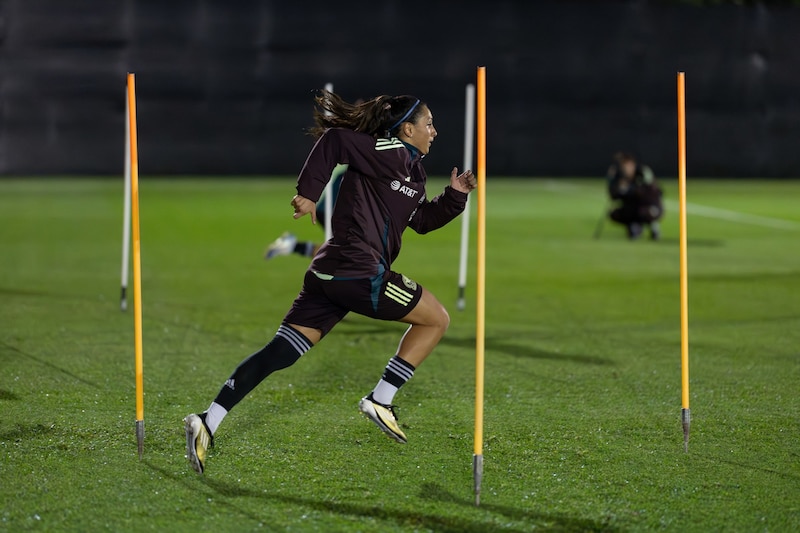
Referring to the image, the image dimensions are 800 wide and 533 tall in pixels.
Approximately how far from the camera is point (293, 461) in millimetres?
5227

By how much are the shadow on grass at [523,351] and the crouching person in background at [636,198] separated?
789 centimetres

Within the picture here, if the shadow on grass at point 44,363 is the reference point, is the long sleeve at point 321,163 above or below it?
above

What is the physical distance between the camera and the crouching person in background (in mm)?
15867

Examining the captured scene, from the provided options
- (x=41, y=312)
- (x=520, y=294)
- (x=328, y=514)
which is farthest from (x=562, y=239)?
(x=328, y=514)

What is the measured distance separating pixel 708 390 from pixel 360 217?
2775mm

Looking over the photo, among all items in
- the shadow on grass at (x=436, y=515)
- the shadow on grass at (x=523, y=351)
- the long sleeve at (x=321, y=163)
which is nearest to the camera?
the shadow on grass at (x=436, y=515)

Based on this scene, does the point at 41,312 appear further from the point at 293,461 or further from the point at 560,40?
the point at 560,40

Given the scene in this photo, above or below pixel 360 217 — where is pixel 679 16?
above

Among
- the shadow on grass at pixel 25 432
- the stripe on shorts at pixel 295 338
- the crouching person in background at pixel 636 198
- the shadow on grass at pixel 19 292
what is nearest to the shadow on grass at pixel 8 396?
the shadow on grass at pixel 25 432

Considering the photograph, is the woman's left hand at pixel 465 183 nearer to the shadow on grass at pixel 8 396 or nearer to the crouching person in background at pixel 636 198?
the shadow on grass at pixel 8 396

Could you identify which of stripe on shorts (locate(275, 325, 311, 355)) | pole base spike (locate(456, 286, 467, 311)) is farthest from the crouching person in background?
stripe on shorts (locate(275, 325, 311, 355))

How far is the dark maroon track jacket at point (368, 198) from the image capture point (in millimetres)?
5066

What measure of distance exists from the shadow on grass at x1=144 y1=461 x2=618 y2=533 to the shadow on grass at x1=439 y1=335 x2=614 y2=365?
3181 mm

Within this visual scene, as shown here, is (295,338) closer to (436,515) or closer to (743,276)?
(436,515)
